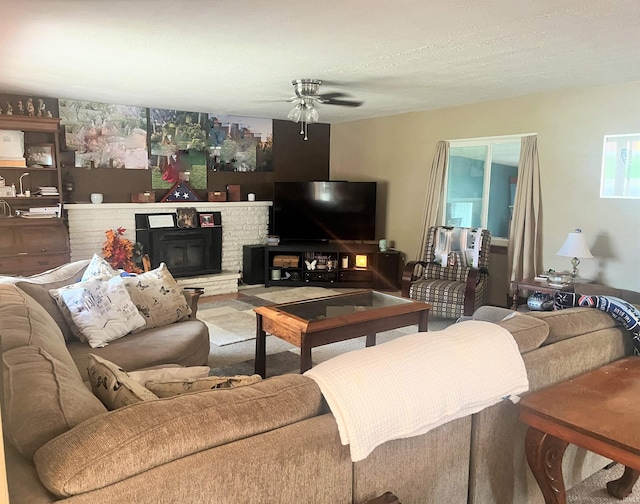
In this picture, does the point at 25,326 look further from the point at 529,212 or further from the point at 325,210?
the point at 325,210

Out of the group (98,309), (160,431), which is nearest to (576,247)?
(98,309)

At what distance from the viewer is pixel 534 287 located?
471 centimetres

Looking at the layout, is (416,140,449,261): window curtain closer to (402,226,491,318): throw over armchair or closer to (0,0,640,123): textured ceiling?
(402,226,491,318): throw over armchair

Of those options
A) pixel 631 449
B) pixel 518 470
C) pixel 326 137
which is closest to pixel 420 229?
pixel 326 137

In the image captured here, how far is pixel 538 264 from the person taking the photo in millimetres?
5359

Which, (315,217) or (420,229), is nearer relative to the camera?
(420,229)

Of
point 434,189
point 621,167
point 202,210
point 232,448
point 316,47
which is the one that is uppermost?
point 316,47

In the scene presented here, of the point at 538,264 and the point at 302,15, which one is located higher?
the point at 302,15

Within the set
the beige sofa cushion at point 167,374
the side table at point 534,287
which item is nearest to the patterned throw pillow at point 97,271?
the beige sofa cushion at point 167,374

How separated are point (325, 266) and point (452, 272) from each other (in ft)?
6.56

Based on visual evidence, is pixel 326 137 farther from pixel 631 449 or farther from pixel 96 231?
pixel 631 449

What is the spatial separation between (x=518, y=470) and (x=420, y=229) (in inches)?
190

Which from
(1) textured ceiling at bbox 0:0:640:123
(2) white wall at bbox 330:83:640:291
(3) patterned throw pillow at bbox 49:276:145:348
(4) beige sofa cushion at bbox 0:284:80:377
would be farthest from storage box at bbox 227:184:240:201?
(4) beige sofa cushion at bbox 0:284:80:377

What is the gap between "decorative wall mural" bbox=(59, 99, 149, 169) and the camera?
5828mm
